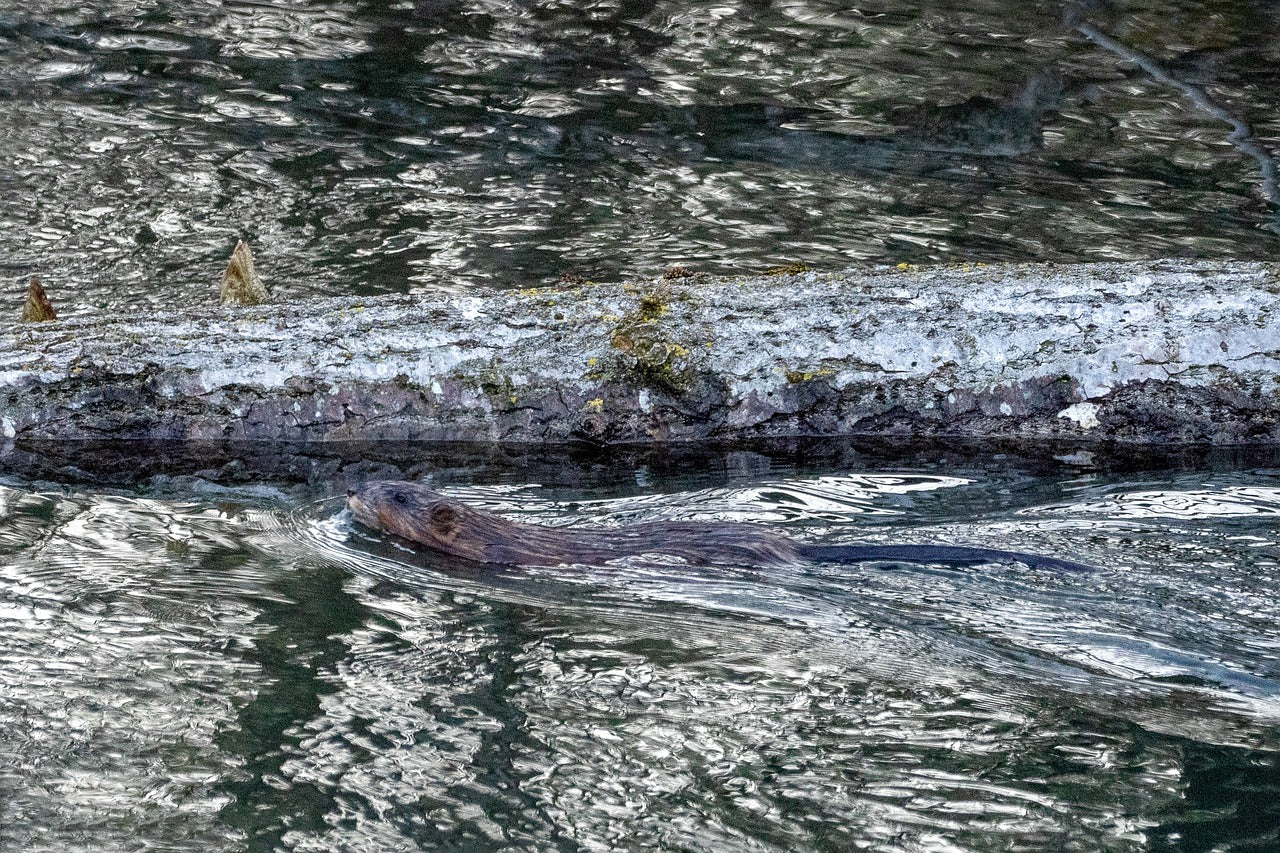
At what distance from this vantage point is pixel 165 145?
33.2ft

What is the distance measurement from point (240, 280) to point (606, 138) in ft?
15.3

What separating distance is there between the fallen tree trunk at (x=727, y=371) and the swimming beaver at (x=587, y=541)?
851 millimetres

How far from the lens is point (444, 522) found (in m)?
4.75

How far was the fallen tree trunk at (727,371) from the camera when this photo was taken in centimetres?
561

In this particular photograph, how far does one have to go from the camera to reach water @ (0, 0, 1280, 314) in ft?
27.7

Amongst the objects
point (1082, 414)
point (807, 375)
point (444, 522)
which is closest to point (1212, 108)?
point (1082, 414)

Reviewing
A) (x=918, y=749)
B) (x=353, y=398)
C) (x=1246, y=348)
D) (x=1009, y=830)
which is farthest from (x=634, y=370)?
(x=1009, y=830)

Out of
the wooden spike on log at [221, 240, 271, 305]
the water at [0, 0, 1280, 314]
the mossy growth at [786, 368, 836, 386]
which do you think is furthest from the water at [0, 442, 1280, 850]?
the water at [0, 0, 1280, 314]

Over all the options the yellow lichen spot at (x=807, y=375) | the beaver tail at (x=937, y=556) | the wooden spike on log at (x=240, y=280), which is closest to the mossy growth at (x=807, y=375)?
the yellow lichen spot at (x=807, y=375)

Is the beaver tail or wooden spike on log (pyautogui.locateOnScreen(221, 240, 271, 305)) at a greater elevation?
wooden spike on log (pyautogui.locateOnScreen(221, 240, 271, 305))

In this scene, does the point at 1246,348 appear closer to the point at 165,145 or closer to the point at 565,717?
the point at 565,717

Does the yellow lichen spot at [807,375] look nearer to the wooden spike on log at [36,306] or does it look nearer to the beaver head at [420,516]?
the beaver head at [420,516]

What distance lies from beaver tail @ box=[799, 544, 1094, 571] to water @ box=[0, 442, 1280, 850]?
0.05 meters

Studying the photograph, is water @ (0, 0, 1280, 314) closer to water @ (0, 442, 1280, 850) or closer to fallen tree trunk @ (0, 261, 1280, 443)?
fallen tree trunk @ (0, 261, 1280, 443)
